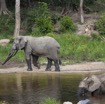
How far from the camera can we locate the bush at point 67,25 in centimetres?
3268

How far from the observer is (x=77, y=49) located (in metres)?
28.4

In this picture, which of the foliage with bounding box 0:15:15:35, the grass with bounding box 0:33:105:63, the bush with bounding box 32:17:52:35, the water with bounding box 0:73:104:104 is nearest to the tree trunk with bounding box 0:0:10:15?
the foliage with bounding box 0:15:15:35

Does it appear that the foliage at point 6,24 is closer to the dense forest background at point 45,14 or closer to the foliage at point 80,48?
the dense forest background at point 45,14

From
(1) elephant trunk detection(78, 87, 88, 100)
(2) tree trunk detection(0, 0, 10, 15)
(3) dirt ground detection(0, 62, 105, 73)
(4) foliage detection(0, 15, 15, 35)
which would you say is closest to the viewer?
(1) elephant trunk detection(78, 87, 88, 100)

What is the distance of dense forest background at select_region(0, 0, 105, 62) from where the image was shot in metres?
28.3

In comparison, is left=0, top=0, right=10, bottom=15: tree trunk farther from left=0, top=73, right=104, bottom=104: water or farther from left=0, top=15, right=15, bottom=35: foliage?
left=0, top=73, right=104, bottom=104: water

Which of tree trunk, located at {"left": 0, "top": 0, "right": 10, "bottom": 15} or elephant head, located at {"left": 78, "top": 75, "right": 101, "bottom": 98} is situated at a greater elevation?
tree trunk, located at {"left": 0, "top": 0, "right": 10, "bottom": 15}

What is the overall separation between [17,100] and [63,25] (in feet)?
54.8

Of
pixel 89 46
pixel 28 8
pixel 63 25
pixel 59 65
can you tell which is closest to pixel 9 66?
pixel 59 65

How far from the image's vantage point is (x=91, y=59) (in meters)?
27.3

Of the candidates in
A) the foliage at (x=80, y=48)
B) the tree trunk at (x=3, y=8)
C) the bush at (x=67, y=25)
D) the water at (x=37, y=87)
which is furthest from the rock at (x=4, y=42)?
the water at (x=37, y=87)

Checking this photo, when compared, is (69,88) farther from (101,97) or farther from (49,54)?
(49,54)

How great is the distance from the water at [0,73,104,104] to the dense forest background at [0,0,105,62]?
4916 mm

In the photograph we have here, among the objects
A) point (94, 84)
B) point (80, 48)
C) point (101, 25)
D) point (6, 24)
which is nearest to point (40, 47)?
point (80, 48)
